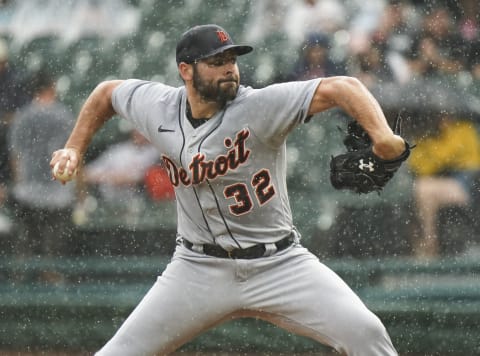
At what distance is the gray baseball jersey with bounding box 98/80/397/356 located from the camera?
3.48 m

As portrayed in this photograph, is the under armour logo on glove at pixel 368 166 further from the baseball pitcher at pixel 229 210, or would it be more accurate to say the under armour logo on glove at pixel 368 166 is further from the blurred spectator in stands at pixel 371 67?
the blurred spectator in stands at pixel 371 67

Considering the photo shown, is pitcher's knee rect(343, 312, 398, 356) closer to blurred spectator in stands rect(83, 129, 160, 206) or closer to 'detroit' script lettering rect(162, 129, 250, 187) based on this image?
'detroit' script lettering rect(162, 129, 250, 187)

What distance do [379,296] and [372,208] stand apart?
53 cm

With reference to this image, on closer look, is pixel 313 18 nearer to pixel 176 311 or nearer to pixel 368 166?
pixel 368 166

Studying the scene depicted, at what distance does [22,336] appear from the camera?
6223 mm

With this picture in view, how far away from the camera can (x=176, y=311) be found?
3.53 metres

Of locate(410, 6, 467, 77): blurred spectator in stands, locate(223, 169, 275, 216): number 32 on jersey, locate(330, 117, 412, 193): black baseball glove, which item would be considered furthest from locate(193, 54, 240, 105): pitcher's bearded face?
locate(410, 6, 467, 77): blurred spectator in stands

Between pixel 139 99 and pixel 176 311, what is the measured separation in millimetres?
862

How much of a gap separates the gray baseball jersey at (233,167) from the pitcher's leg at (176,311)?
5.9 inches

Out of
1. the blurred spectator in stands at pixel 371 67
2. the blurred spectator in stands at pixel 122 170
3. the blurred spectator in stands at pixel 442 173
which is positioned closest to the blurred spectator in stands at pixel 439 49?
the blurred spectator in stands at pixel 371 67

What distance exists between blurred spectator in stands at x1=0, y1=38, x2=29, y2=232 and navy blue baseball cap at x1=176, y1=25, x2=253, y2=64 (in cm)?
288

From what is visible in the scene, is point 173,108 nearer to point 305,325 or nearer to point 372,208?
point 305,325

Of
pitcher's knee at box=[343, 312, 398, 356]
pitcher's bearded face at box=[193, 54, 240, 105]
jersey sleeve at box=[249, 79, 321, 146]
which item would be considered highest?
pitcher's bearded face at box=[193, 54, 240, 105]

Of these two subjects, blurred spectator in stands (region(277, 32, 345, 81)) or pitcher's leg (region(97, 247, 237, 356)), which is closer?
pitcher's leg (region(97, 247, 237, 356))
